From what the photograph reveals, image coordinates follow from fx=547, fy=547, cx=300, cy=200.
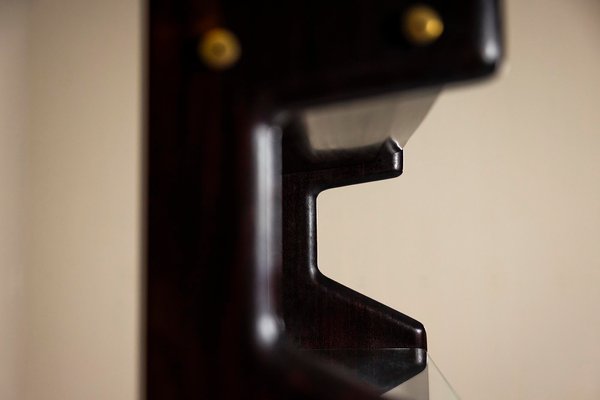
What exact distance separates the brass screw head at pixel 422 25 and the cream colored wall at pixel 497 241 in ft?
4.96

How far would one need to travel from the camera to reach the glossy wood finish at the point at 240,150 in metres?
0.22

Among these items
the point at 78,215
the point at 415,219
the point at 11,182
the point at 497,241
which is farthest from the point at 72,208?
the point at 497,241

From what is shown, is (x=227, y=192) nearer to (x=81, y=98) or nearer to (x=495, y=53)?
(x=495, y=53)

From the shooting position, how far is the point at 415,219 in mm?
1722

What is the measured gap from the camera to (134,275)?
1.81m

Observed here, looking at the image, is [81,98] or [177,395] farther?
[81,98]

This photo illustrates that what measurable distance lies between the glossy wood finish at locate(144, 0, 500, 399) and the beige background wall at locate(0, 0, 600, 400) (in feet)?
4.90

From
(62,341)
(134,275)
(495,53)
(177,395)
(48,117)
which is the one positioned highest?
(48,117)

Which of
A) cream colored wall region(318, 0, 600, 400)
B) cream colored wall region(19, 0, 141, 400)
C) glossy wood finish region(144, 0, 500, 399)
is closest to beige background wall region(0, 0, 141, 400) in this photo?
cream colored wall region(19, 0, 141, 400)

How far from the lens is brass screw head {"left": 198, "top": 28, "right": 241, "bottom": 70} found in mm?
229

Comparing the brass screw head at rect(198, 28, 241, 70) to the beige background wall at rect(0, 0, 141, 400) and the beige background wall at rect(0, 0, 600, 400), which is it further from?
the beige background wall at rect(0, 0, 141, 400)

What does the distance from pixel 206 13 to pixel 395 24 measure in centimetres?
8

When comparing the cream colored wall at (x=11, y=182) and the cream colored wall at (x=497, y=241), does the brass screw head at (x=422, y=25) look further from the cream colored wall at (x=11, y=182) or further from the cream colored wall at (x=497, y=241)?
the cream colored wall at (x=11, y=182)

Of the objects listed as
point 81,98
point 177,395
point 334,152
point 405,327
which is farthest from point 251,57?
point 81,98
